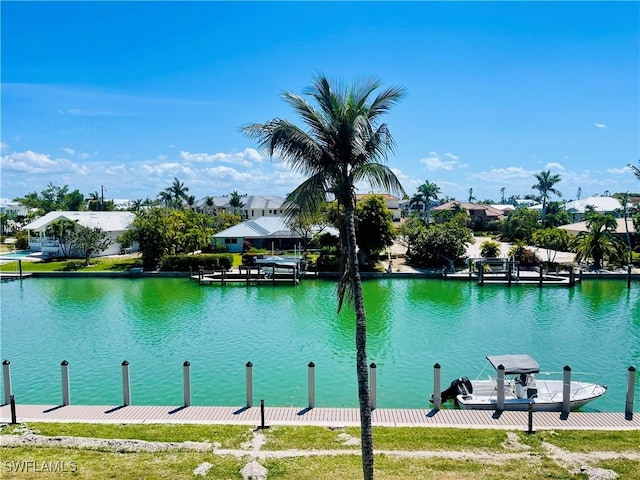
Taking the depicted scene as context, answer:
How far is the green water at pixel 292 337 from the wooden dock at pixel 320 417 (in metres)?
2.31

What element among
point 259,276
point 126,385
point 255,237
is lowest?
point 126,385

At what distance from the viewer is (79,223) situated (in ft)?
177

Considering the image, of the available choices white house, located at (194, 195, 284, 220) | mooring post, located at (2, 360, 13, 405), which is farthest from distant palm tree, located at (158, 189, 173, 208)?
mooring post, located at (2, 360, 13, 405)

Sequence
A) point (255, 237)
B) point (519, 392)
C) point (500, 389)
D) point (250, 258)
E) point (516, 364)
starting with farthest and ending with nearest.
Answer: point (255, 237)
point (250, 258)
point (516, 364)
point (519, 392)
point (500, 389)

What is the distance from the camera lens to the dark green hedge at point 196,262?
140ft

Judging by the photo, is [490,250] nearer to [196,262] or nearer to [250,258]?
[250,258]

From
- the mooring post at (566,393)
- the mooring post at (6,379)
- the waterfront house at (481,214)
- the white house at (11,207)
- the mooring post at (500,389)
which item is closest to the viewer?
the mooring post at (566,393)

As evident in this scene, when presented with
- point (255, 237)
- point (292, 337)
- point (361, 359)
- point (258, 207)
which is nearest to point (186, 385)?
point (361, 359)

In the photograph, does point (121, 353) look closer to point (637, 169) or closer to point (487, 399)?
point (487, 399)

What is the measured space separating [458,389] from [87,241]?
1669 inches

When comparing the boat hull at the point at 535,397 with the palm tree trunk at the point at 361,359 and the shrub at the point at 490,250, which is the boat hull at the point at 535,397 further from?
the shrub at the point at 490,250

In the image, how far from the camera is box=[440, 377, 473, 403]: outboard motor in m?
14.2

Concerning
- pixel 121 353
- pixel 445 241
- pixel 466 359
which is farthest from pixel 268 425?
pixel 445 241

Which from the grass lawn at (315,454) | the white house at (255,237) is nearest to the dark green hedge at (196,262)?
the white house at (255,237)
